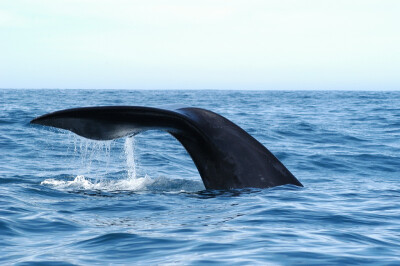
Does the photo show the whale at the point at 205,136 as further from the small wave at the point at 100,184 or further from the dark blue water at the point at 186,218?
the small wave at the point at 100,184

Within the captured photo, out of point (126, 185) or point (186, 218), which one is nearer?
point (186, 218)

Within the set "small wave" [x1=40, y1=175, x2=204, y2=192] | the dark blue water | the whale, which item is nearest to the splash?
the dark blue water

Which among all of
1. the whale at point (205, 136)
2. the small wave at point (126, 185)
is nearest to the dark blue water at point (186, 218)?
the small wave at point (126, 185)

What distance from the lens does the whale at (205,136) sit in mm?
6973

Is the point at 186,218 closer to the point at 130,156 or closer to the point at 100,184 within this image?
the point at 100,184

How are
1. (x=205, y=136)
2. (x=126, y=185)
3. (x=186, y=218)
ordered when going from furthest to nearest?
(x=126, y=185)
(x=205, y=136)
(x=186, y=218)

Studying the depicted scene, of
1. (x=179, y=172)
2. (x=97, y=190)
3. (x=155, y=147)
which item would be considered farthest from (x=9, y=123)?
(x=97, y=190)

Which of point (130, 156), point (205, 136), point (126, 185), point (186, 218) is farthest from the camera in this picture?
point (130, 156)

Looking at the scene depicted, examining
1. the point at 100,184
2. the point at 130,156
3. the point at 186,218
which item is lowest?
the point at 100,184

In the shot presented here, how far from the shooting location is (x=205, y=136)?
7457 millimetres

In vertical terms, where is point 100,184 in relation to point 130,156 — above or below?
below

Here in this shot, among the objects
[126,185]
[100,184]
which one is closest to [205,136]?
[126,185]

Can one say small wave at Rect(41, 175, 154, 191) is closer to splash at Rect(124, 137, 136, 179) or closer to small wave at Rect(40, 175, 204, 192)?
small wave at Rect(40, 175, 204, 192)

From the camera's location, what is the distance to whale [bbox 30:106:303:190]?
22.9ft
